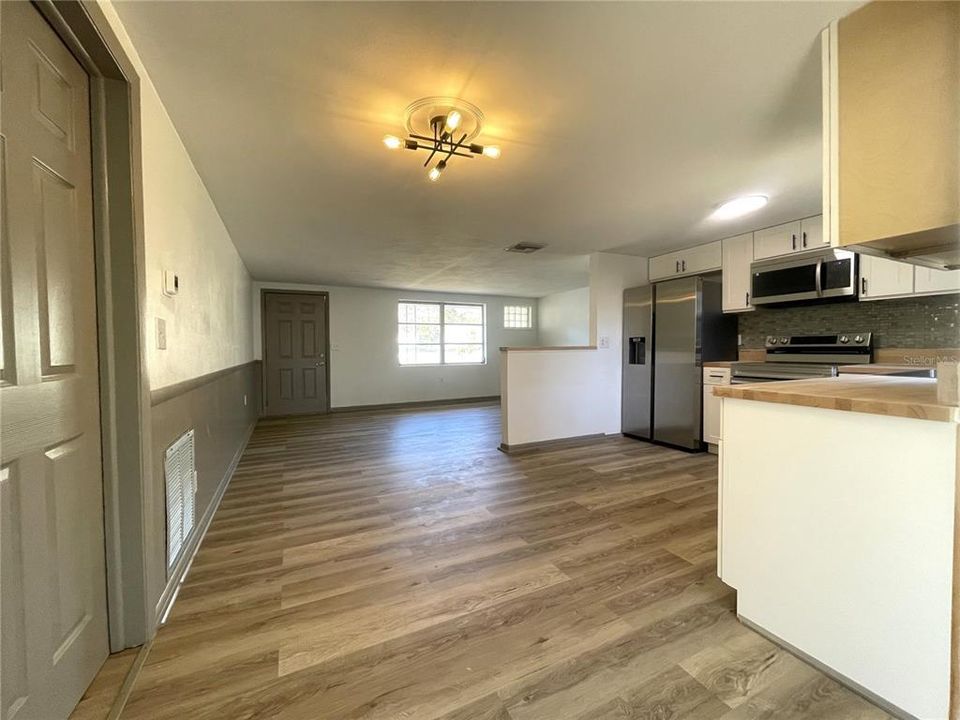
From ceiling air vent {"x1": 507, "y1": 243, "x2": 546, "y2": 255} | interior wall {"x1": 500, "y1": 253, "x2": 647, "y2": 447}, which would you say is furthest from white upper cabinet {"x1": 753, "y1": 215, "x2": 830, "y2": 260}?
ceiling air vent {"x1": 507, "y1": 243, "x2": 546, "y2": 255}

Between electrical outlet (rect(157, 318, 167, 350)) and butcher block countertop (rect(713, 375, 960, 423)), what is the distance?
2313 millimetres

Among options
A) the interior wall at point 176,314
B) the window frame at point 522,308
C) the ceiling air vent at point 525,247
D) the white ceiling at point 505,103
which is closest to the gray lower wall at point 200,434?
the interior wall at point 176,314

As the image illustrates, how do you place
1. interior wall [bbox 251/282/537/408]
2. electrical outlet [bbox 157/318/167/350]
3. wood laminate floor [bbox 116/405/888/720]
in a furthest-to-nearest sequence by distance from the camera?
1. interior wall [bbox 251/282/537/408]
2. electrical outlet [bbox 157/318/167/350]
3. wood laminate floor [bbox 116/405/888/720]

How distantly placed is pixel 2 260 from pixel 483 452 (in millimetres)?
3597

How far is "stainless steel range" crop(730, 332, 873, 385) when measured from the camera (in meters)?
3.13

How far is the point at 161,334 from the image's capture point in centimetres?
163

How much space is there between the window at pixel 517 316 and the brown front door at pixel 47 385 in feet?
23.2

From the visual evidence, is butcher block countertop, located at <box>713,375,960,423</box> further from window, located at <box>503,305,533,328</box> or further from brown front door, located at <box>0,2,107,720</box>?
window, located at <box>503,305,533,328</box>

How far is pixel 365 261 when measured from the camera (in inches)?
188

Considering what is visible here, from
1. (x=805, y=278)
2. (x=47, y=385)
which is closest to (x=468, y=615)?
(x=47, y=385)

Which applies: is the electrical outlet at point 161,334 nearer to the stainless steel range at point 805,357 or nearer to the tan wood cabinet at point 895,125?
the tan wood cabinet at point 895,125

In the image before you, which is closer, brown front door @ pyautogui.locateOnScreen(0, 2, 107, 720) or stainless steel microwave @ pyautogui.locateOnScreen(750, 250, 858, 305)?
brown front door @ pyautogui.locateOnScreen(0, 2, 107, 720)

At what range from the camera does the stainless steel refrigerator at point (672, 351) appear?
390 centimetres

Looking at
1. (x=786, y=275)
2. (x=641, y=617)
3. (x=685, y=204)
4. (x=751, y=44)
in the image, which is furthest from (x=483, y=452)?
(x=751, y=44)
